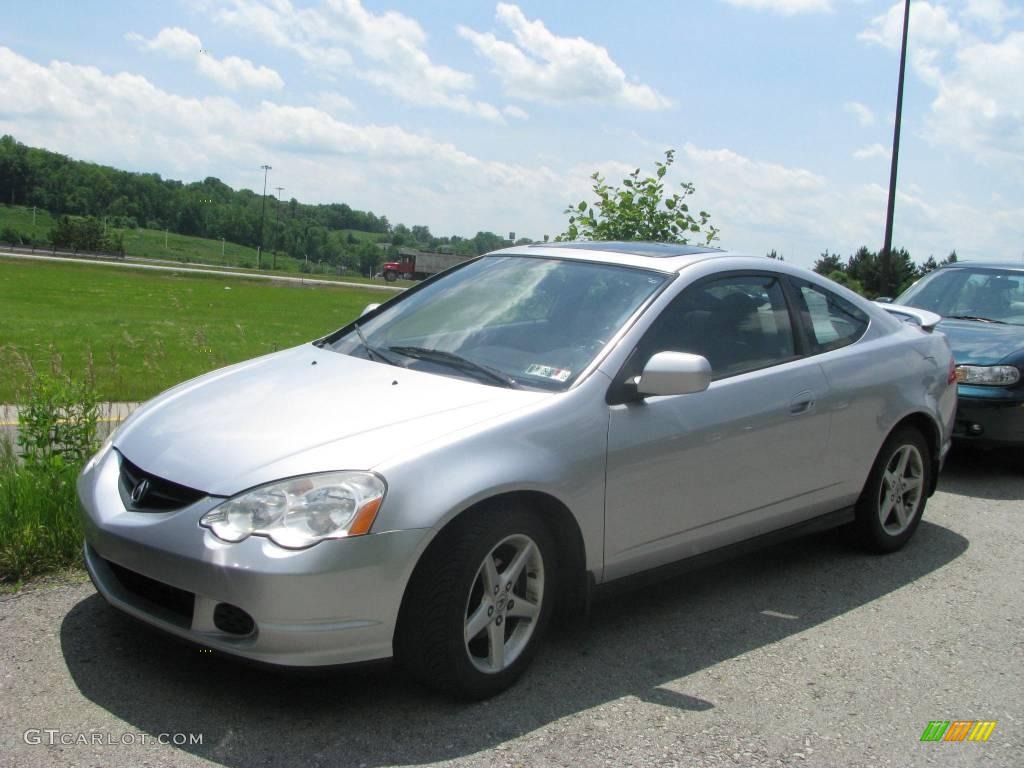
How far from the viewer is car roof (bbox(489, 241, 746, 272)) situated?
15.0 feet

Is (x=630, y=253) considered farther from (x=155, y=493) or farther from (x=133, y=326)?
(x=133, y=326)

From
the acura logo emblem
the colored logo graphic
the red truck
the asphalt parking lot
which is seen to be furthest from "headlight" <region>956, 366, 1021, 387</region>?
the red truck

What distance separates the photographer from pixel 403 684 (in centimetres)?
359

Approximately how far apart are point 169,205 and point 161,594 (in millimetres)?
133904

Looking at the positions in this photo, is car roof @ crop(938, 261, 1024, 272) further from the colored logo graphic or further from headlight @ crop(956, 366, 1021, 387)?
the colored logo graphic

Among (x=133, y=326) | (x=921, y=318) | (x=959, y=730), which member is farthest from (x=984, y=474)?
(x=133, y=326)

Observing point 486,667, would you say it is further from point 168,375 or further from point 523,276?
point 168,375

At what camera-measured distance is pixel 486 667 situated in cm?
349

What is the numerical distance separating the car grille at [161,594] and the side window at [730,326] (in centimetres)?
195

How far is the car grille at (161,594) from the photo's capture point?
10.7ft

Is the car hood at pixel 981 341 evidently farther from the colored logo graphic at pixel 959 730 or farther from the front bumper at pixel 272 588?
the front bumper at pixel 272 588

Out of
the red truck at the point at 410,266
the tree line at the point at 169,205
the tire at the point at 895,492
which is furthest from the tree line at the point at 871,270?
the tree line at the point at 169,205

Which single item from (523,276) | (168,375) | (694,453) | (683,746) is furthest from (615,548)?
(168,375)

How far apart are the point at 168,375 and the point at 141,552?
8.28m
